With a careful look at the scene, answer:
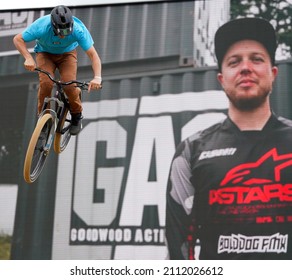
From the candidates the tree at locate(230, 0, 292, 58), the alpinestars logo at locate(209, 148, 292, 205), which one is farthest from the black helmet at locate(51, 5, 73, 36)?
the tree at locate(230, 0, 292, 58)

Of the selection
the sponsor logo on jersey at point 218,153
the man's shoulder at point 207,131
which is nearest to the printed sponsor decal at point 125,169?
the man's shoulder at point 207,131

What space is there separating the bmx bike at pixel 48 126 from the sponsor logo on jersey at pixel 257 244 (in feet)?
10.4

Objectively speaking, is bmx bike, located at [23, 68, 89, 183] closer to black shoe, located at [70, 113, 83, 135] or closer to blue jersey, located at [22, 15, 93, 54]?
black shoe, located at [70, 113, 83, 135]

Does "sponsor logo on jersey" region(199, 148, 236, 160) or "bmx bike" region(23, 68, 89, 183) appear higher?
"sponsor logo on jersey" region(199, 148, 236, 160)

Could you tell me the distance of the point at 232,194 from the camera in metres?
8.69

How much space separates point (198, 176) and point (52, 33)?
3588 mm

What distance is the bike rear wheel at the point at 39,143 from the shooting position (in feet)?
20.1

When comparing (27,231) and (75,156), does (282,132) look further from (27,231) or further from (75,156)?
(27,231)

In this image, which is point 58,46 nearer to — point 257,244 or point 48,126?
point 48,126

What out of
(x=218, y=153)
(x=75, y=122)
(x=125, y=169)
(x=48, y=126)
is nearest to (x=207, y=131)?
(x=218, y=153)

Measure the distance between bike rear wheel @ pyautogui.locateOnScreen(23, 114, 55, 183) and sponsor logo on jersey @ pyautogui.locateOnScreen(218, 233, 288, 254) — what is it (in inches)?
128

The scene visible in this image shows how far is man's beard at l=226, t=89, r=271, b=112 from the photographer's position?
29.6ft

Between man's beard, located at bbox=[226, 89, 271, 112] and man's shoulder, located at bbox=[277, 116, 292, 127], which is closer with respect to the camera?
man's shoulder, located at bbox=[277, 116, 292, 127]

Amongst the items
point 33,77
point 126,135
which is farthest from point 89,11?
point 126,135
